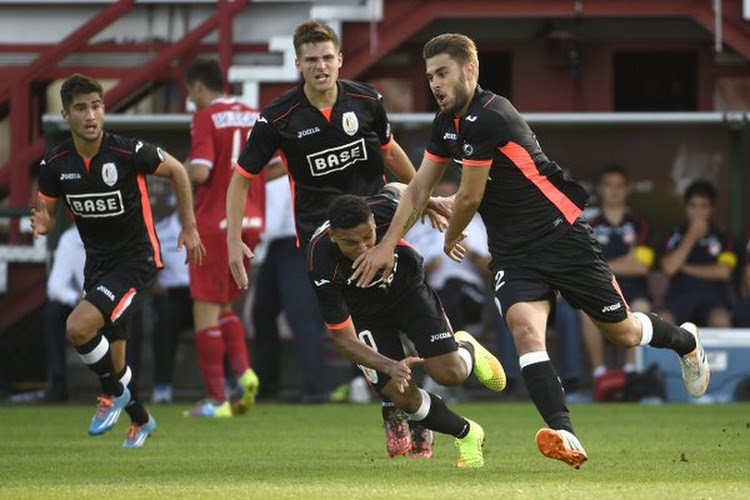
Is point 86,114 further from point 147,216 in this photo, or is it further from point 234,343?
point 234,343

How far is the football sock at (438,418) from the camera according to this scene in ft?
29.2

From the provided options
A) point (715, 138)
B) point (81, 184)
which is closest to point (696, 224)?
point (715, 138)

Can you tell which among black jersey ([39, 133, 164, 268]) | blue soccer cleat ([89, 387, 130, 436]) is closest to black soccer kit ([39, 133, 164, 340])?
black jersey ([39, 133, 164, 268])

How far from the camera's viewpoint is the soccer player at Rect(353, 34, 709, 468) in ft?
27.4

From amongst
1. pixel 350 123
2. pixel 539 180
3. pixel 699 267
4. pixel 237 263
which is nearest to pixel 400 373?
pixel 539 180

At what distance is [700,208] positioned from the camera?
15.5m

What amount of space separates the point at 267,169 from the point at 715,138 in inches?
207

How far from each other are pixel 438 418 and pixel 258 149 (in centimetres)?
193

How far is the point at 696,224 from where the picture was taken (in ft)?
51.0

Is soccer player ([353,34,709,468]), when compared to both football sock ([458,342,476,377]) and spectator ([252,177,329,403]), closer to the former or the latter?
football sock ([458,342,476,377])

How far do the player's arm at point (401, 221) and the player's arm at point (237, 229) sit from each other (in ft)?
2.75

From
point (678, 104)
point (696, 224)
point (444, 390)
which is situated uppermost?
point (678, 104)

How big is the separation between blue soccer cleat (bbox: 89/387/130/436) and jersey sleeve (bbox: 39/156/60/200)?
1290 millimetres

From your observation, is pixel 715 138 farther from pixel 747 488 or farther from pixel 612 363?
pixel 747 488
